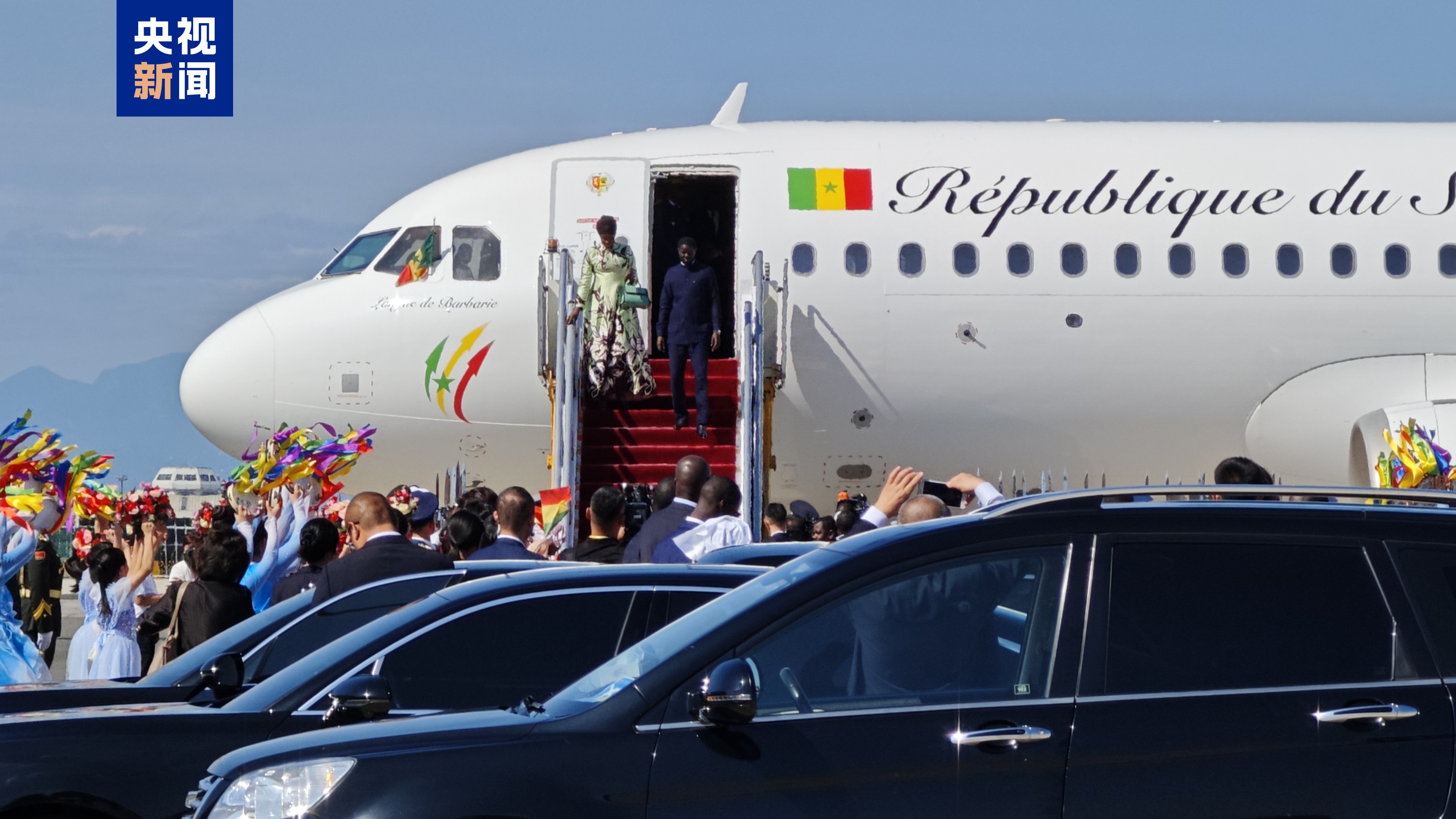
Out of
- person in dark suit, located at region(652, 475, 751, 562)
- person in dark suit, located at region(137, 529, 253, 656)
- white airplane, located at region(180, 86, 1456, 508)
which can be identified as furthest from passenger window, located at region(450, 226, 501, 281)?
person in dark suit, located at region(137, 529, 253, 656)

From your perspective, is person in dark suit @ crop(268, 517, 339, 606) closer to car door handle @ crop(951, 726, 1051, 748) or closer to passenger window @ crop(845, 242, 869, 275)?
car door handle @ crop(951, 726, 1051, 748)

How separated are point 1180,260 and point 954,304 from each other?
227 cm

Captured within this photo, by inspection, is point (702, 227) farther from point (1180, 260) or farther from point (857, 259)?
point (1180, 260)

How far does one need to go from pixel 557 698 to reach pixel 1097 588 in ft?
4.96

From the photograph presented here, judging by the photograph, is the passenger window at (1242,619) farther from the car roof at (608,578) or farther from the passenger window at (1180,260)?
the passenger window at (1180,260)

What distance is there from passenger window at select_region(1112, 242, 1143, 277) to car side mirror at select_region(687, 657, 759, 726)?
12477mm

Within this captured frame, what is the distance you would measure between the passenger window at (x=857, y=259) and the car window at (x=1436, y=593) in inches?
449

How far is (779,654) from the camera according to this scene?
4.34 m

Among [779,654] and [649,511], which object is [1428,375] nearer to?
[649,511]

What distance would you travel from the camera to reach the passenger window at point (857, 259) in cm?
1576

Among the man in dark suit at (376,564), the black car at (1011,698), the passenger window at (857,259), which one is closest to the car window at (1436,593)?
the black car at (1011,698)

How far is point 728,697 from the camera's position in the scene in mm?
4090

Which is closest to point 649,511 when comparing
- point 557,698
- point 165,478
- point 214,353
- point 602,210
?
point 602,210

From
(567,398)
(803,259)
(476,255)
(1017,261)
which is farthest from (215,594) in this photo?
(1017,261)
